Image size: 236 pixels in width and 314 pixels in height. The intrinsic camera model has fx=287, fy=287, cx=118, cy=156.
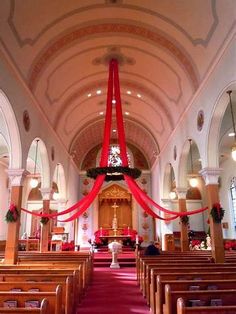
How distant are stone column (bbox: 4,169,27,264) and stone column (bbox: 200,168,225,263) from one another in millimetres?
6102

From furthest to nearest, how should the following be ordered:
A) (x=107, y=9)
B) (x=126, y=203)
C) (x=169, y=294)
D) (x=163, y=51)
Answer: (x=126, y=203)
(x=163, y=51)
(x=107, y=9)
(x=169, y=294)

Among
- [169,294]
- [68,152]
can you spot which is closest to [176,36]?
[169,294]

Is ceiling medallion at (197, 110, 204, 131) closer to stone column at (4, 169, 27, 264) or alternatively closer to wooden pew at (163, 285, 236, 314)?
stone column at (4, 169, 27, 264)

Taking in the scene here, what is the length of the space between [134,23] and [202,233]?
1548cm

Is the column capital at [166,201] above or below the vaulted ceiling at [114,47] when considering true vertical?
below

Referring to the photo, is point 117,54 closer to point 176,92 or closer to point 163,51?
point 163,51

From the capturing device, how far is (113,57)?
38.1ft

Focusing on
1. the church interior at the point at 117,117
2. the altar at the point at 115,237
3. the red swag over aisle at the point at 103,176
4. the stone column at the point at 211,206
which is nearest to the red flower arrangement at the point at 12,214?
the church interior at the point at 117,117

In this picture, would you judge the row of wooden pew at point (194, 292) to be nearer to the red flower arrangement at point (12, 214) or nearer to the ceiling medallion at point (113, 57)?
the red flower arrangement at point (12, 214)

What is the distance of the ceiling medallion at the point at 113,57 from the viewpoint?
1117 cm

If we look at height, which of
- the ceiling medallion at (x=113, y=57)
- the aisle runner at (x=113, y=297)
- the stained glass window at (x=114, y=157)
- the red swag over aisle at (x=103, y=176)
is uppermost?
the ceiling medallion at (x=113, y=57)

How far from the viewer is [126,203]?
Result: 21.7 metres

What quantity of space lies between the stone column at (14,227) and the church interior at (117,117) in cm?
3

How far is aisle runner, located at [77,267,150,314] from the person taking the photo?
5352mm
